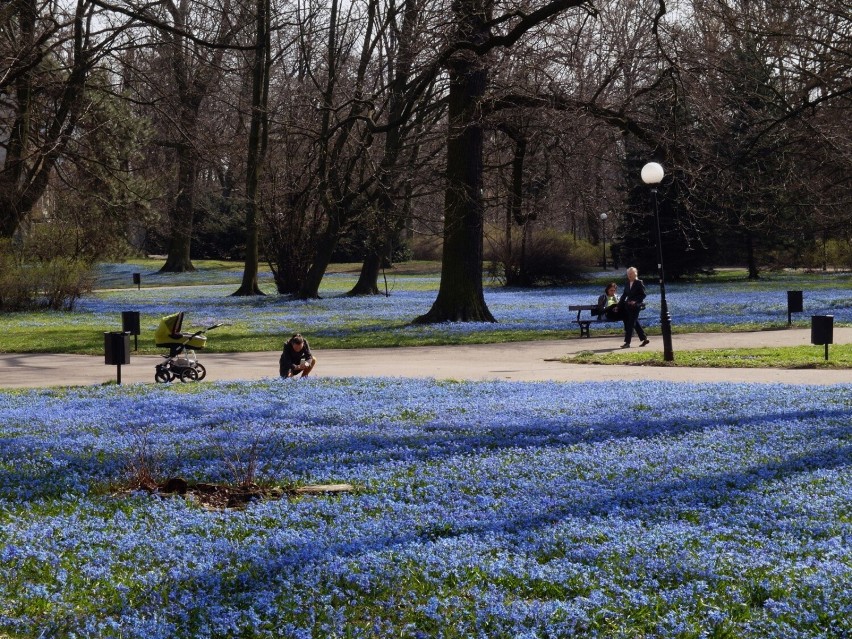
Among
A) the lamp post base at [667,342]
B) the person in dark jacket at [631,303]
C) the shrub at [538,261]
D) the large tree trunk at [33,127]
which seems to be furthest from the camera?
the shrub at [538,261]

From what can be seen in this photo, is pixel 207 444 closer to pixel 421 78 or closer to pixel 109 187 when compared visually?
pixel 421 78

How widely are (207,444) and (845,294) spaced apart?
31.1m

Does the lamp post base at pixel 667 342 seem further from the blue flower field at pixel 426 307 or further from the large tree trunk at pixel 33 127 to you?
the large tree trunk at pixel 33 127

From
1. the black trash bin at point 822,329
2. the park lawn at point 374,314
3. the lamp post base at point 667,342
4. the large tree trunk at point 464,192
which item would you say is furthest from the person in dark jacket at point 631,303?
the large tree trunk at point 464,192

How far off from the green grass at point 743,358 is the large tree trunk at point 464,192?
6880mm

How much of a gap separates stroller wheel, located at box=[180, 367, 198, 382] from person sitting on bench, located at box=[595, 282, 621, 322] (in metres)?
9.31

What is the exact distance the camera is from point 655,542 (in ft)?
18.8

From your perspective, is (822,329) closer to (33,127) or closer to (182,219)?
(33,127)

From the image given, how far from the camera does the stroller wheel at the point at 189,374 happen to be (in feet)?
51.3

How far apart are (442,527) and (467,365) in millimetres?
11561

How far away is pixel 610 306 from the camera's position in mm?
21938

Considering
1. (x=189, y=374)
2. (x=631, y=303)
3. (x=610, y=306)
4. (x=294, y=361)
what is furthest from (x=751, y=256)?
(x=189, y=374)

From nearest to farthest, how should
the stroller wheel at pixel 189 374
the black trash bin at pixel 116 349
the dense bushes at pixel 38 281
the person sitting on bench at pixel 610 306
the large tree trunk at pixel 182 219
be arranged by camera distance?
1. the black trash bin at pixel 116 349
2. the stroller wheel at pixel 189 374
3. the person sitting on bench at pixel 610 306
4. the dense bushes at pixel 38 281
5. the large tree trunk at pixel 182 219

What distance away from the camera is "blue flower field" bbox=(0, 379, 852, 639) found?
4699 millimetres
